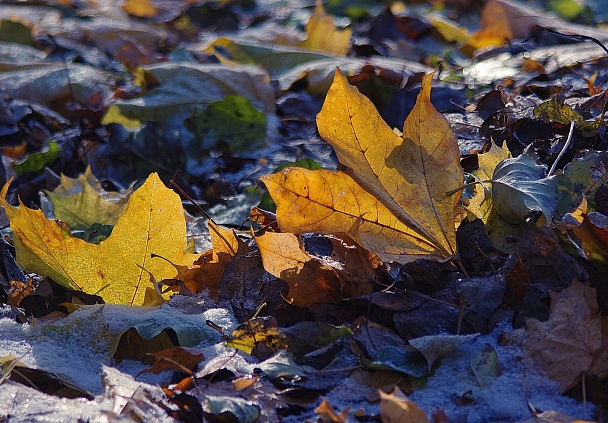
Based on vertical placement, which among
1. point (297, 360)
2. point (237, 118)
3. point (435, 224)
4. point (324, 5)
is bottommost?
point (324, 5)

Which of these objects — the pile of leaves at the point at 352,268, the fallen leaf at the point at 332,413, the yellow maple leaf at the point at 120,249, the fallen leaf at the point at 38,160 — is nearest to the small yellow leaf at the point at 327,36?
the pile of leaves at the point at 352,268

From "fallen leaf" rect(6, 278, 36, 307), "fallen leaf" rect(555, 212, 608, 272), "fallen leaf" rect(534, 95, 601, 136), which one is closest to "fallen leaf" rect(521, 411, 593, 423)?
"fallen leaf" rect(555, 212, 608, 272)

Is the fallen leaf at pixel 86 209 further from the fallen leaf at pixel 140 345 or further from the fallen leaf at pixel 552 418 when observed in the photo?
the fallen leaf at pixel 552 418

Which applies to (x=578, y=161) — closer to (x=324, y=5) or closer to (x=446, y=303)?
(x=446, y=303)

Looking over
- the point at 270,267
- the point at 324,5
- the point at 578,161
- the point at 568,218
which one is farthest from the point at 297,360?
the point at 324,5

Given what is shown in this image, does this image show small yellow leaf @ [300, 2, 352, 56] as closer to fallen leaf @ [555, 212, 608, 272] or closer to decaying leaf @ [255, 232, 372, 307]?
decaying leaf @ [255, 232, 372, 307]

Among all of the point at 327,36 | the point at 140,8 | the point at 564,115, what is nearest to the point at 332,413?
the point at 564,115
